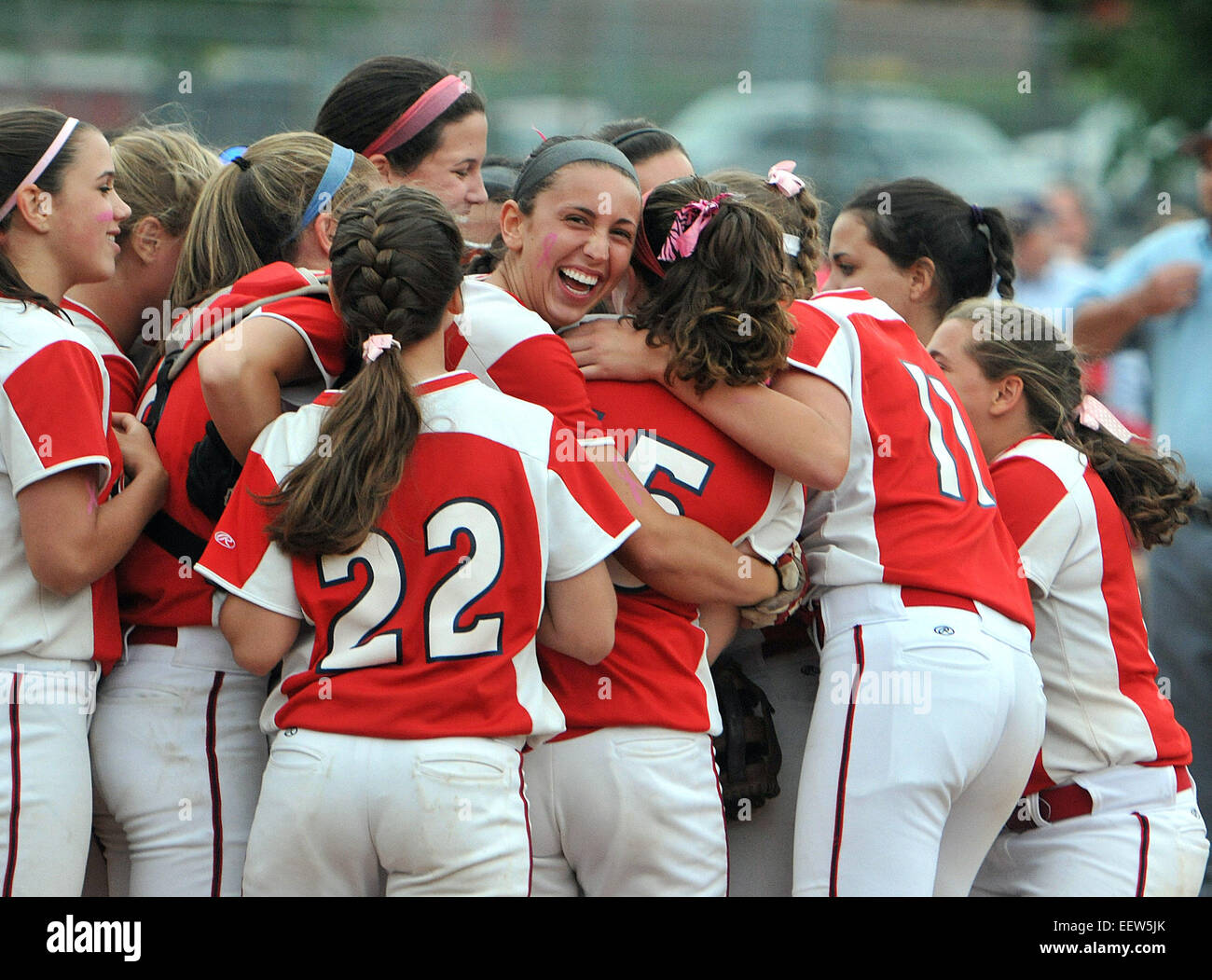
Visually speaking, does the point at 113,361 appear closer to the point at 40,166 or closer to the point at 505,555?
the point at 40,166

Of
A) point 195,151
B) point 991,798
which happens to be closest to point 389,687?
point 991,798

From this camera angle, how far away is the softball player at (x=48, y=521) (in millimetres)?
2627

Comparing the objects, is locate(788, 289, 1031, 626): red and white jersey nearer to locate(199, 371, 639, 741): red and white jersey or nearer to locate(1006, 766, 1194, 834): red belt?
locate(1006, 766, 1194, 834): red belt

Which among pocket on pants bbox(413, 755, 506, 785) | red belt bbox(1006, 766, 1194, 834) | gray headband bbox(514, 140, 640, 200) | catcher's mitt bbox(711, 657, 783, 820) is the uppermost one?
gray headband bbox(514, 140, 640, 200)

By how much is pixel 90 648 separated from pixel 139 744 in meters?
0.22

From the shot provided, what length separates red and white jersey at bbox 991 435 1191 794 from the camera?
3.23 meters

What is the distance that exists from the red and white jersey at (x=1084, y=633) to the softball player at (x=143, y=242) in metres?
2.12

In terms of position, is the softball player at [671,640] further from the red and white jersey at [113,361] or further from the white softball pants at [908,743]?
the red and white jersey at [113,361]

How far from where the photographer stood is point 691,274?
2846mm

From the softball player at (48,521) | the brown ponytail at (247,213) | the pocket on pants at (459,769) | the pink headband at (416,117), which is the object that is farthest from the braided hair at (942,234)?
the softball player at (48,521)

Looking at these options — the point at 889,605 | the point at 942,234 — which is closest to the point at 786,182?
the point at 942,234

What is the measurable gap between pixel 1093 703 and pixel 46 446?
240cm

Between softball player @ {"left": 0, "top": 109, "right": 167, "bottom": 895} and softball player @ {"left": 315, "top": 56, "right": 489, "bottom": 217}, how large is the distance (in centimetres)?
103

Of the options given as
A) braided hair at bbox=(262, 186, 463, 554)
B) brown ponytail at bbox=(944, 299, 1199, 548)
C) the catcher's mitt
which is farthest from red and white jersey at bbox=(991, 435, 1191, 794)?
braided hair at bbox=(262, 186, 463, 554)
